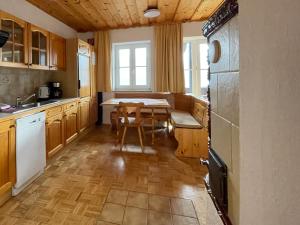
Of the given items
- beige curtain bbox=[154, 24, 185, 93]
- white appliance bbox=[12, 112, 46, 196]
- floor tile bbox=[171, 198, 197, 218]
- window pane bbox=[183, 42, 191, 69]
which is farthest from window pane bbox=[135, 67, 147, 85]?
floor tile bbox=[171, 198, 197, 218]

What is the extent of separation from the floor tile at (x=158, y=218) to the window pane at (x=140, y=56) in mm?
3754

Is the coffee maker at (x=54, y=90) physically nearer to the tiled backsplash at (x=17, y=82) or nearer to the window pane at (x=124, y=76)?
the tiled backsplash at (x=17, y=82)

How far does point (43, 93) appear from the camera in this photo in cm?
334

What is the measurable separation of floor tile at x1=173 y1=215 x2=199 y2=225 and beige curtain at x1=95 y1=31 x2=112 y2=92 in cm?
365

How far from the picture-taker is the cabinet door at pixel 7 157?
179 cm

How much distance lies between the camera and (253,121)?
553 mm

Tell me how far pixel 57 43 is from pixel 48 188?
2512mm

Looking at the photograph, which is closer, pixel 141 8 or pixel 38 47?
pixel 38 47

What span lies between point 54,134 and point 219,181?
255 cm

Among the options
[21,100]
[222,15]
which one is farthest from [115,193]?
[21,100]

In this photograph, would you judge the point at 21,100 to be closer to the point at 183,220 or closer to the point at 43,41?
the point at 43,41

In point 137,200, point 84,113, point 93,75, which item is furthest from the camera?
point 93,75

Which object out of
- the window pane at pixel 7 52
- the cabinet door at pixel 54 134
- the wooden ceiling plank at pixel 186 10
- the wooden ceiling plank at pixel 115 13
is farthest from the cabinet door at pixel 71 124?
the wooden ceiling plank at pixel 186 10

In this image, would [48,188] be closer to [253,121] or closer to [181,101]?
[253,121]
